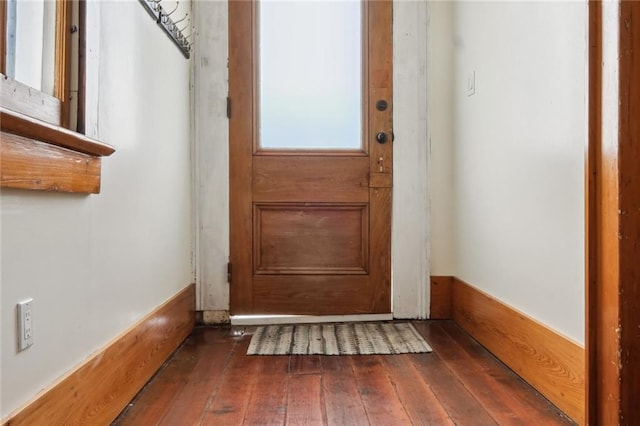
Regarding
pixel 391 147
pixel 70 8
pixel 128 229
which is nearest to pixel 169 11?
pixel 70 8

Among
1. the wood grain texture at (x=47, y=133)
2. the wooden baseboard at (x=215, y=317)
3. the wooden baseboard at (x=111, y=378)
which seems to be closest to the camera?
the wood grain texture at (x=47, y=133)

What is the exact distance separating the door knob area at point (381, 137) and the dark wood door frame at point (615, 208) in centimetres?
122

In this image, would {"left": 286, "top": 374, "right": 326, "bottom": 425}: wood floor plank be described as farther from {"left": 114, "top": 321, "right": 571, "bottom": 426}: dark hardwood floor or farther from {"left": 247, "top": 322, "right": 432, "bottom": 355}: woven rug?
{"left": 247, "top": 322, "right": 432, "bottom": 355}: woven rug

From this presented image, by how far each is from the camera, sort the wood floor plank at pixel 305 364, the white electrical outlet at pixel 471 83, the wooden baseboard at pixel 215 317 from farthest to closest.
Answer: the wooden baseboard at pixel 215 317
the white electrical outlet at pixel 471 83
the wood floor plank at pixel 305 364

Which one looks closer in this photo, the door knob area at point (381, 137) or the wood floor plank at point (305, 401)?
the wood floor plank at point (305, 401)

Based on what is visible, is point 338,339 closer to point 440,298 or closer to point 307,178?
point 440,298

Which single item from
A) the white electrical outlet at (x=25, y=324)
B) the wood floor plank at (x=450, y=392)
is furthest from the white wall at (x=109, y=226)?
the wood floor plank at (x=450, y=392)

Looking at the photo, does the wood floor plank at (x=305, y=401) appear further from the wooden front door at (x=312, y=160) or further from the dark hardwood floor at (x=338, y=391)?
the wooden front door at (x=312, y=160)

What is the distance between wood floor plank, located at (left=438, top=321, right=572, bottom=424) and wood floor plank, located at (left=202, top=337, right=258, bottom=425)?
76 centimetres

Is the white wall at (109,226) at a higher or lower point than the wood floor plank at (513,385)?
higher

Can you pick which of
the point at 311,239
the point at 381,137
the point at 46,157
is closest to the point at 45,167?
the point at 46,157

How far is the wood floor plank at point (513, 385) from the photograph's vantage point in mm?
1190

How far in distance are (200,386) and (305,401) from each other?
348 mm

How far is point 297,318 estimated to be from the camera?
7.02ft
